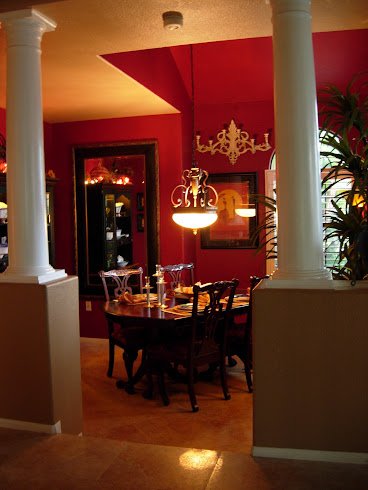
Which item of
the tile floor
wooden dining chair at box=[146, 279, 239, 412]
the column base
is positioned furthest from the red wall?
the tile floor

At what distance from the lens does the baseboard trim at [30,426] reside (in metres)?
3.12

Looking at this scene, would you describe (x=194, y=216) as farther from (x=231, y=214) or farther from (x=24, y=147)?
(x=231, y=214)

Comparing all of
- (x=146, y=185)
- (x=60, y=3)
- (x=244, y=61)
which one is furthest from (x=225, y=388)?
(x=244, y=61)

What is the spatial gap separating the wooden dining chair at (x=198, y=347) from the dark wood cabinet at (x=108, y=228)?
2061 millimetres

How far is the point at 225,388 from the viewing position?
4.50 metres

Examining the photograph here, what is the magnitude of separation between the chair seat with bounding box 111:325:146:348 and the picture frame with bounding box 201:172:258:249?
184cm

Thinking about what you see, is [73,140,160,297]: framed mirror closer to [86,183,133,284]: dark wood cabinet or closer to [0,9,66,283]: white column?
[86,183,133,284]: dark wood cabinet

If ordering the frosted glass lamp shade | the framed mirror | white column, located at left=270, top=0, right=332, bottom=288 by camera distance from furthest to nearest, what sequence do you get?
1. the framed mirror
2. the frosted glass lamp shade
3. white column, located at left=270, top=0, right=332, bottom=288

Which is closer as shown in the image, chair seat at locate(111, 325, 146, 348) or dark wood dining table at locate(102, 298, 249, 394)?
dark wood dining table at locate(102, 298, 249, 394)

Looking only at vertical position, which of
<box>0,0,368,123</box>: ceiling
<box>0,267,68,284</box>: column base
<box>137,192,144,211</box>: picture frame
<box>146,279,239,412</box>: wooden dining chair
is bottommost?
<box>146,279,239,412</box>: wooden dining chair

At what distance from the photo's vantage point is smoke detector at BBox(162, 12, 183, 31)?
3.17 metres

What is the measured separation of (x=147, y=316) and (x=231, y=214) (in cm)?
245

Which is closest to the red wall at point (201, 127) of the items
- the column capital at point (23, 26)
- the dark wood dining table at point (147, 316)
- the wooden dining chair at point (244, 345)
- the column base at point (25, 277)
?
the wooden dining chair at point (244, 345)

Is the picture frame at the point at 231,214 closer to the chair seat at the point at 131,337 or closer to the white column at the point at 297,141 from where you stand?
the chair seat at the point at 131,337
